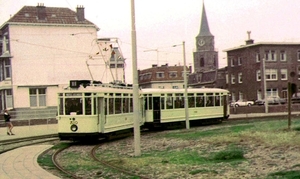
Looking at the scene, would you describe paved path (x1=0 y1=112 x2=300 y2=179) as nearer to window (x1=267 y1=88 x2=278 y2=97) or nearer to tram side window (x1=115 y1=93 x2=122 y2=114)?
tram side window (x1=115 y1=93 x2=122 y2=114)

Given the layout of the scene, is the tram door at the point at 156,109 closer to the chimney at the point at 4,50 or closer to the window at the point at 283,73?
the chimney at the point at 4,50

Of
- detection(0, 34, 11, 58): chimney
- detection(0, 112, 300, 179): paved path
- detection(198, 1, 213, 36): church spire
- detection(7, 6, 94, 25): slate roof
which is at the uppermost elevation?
detection(198, 1, 213, 36): church spire

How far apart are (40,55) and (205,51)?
75279 mm

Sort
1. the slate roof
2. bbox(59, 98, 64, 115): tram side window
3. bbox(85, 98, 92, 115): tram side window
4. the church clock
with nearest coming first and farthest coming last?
bbox(85, 98, 92, 115): tram side window < bbox(59, 98, 64, 115): tram side window < the slate roof < the church clock

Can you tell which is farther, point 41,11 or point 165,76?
point 165,76

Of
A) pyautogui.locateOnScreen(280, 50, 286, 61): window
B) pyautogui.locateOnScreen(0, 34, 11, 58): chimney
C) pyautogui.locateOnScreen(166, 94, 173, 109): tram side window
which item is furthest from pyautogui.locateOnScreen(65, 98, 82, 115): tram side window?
pyautogui.locateOnScreen(280, 50, 286, 61): window

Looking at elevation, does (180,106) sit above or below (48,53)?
below

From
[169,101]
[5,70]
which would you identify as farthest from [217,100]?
[5,70]

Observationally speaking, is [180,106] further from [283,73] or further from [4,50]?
[283,73]

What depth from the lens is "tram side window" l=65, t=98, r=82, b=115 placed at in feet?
69.1

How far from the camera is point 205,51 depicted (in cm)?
12206

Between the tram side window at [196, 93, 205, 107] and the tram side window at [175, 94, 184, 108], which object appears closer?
the tram side window at [175, 94, 184, 108]

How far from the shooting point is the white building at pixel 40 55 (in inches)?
1953

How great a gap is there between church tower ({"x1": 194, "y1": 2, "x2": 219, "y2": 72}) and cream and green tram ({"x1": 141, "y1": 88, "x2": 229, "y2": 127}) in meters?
81.0
